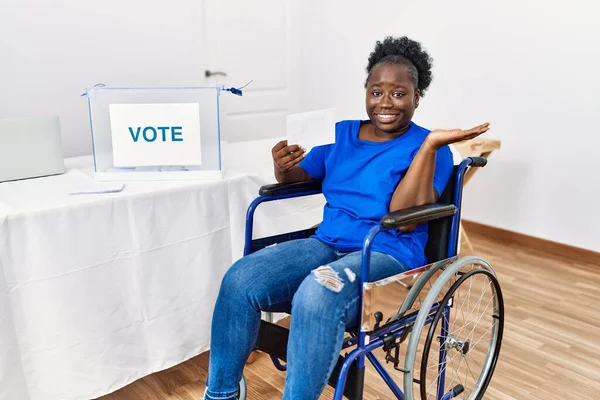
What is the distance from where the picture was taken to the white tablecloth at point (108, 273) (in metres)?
1.44

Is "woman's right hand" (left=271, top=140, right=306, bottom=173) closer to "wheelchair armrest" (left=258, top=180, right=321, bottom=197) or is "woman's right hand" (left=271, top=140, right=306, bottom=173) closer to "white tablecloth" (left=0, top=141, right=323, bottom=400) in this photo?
"wheelchair armrest" (left=258, top=180, right=321, bottom=197)

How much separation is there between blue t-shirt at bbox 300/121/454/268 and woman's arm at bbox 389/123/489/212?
0.04 meters

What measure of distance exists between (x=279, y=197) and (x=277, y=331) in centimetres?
38

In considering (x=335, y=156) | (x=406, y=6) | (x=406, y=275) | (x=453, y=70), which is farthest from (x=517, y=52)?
(x=406, y=275)

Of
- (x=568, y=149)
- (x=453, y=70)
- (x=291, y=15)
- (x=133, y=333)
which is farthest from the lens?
(x=291, y=15)

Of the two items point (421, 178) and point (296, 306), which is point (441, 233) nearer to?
point (421, 178)

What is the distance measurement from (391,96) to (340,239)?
1.31ft

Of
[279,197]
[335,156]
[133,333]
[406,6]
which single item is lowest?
[133,333]

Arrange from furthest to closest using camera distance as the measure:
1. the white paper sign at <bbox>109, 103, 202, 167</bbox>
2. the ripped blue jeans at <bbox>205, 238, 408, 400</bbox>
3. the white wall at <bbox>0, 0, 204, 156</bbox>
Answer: the white wall at <bbox>0, 0, 204, 156</bbox>
the white paper sign at <bbox>109, 103, 202, 167</bbox>
the ripped blue jeans at <bbox>205, 238, 408, 400</bbox>

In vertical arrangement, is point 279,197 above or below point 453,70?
below

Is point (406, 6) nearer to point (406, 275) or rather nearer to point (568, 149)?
point (568, 149)

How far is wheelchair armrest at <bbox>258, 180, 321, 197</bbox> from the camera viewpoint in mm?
1588

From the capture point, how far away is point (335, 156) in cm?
161

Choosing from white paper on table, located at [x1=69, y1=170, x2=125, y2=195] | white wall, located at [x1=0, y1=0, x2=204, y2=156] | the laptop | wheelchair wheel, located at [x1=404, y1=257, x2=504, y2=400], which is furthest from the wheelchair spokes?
white wall, located at [x1=0, y1=0, x2=204, y2=156]
